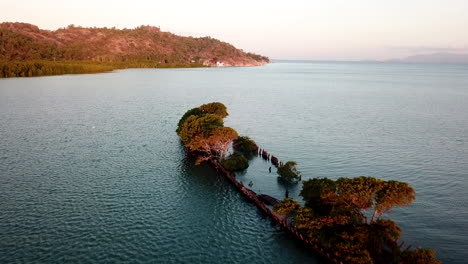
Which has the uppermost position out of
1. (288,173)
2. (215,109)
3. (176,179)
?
(215,109)

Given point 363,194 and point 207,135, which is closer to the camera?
point 363,194

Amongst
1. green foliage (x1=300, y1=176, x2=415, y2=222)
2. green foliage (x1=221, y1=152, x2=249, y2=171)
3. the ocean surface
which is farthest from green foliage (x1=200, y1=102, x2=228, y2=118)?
green foliage (x1=300, y1=176, x2=415, y2=222)

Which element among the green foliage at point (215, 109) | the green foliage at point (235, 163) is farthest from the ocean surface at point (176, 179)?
the green foliage at point (215, 109)

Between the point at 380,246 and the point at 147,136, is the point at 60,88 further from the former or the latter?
the point at 380,246

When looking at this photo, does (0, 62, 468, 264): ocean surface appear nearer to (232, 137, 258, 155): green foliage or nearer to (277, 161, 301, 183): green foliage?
(277, 161, 301, 183): green foliage

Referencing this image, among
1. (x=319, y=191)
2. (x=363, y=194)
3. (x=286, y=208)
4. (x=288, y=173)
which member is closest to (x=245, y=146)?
(x=288, y=173)

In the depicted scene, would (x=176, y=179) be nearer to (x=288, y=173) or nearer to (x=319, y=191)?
(x=288, y=173)

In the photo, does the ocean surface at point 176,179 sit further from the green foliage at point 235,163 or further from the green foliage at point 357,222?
the green foliage at point 357,222

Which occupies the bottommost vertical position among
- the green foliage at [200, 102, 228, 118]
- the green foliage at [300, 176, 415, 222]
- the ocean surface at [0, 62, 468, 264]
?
the ocean surface at [0, 62, 468, 264]

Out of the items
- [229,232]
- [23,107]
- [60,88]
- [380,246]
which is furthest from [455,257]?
[60,88]
